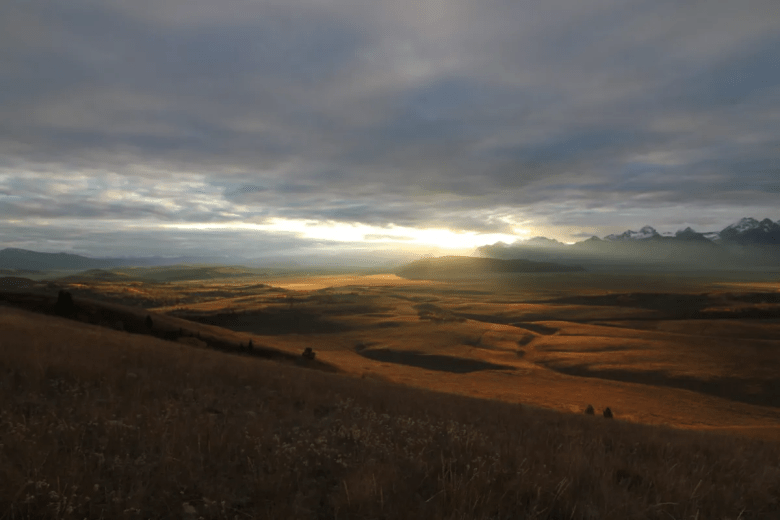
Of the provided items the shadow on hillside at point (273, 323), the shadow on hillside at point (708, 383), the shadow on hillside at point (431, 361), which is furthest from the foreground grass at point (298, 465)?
the shadow on hillside at point (273, 323)

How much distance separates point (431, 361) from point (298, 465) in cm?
5408

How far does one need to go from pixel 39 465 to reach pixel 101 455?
51 cm

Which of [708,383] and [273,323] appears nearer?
[708,383]

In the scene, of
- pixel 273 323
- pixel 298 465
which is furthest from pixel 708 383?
pixel 273 323

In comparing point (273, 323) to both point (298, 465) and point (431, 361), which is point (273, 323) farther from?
point (298, 465)

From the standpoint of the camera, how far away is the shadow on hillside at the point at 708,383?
137 feet

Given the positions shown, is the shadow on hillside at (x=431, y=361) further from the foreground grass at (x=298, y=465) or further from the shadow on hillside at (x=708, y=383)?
the foreground grass at (x=298, y=465)

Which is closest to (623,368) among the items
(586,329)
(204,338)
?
(586,329)

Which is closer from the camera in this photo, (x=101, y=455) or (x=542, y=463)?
(x=101, y=455)

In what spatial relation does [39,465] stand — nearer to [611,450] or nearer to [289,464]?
[289,464]

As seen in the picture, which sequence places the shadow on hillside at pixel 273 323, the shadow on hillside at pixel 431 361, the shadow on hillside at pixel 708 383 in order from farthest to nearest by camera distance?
the shadow on hillside at pixel 273 323 → the shadow on hillside at pixel 431 361 → the shadow on hillside at pixel 708 383

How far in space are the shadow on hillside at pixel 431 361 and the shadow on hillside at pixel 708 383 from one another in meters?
9.71

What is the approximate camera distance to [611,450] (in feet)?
23.9

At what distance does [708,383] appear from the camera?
45.7 m
